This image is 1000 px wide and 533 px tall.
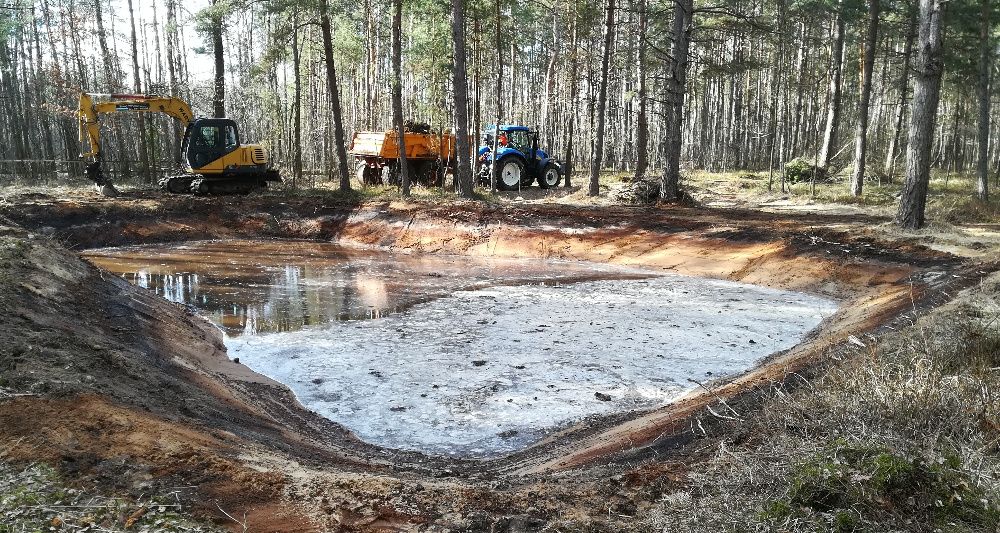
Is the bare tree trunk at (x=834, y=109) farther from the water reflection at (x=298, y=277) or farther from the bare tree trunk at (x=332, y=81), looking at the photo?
the bare tree trunk at (x=332, y=81)

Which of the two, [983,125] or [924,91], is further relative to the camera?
[983,125]

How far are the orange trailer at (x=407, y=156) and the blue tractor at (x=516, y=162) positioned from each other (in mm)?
1542

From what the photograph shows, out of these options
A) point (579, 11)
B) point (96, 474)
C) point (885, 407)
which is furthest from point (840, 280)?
point (579, 11)

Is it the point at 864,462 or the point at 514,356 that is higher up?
the point at 864,462

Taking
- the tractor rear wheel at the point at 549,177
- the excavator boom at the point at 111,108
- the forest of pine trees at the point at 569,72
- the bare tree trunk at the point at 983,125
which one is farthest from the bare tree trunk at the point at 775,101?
the excavator boom at the point at 111,108

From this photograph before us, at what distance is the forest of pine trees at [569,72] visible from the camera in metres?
22.3

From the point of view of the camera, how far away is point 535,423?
7.20 meters

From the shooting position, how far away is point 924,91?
43.9 ft

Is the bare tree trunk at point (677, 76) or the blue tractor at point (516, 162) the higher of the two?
the bare tree trunk at point (677, 76)

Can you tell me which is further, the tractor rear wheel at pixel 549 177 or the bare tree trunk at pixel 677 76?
the tractor rear wheel at pixel 549 177

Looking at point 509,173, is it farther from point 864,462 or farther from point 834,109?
point 864,462

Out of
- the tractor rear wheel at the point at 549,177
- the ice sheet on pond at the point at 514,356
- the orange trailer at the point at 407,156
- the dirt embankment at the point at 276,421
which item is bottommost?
the ice sheet on pond at the point at 514,356

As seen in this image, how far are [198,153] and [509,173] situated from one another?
11928 mm

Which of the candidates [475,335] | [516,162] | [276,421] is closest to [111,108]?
[516,162]
